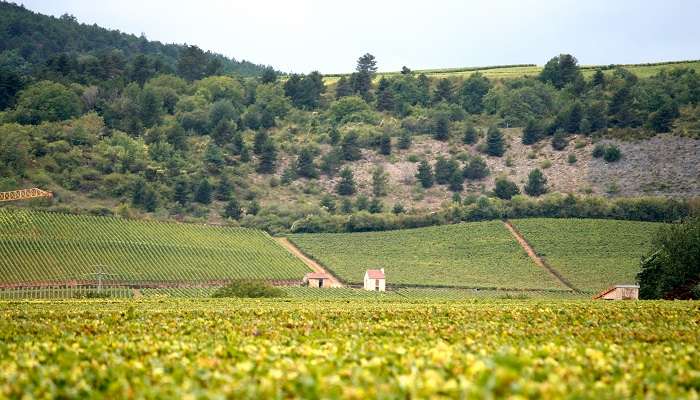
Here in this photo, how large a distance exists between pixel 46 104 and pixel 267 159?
137ft

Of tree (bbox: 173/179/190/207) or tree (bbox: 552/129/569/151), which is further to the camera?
tree (bbox: 552/129/569/151)

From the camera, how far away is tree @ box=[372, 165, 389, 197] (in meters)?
165

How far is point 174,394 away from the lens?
17047 millimetres

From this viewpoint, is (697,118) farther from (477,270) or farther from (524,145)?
(477,270)

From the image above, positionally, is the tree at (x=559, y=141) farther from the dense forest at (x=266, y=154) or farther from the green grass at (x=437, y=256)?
the green grass at (x=437, y=256)

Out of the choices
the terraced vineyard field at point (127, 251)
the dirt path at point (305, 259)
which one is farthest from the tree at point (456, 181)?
the terraced vineyard field at point (127, 251)

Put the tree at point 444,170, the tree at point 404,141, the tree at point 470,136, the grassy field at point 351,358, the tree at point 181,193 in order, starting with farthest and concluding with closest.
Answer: the tree at point 470,136, the tree at point 404,141, the tree at point 444,170, the tree at point 181,193, the grassy field at point 351,358

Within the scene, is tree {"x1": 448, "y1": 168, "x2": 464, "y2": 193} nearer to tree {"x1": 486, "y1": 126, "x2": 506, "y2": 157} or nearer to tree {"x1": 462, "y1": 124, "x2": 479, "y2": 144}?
tree {"x1": 486, "y1": 126, "x2": 506, "y2": 157}

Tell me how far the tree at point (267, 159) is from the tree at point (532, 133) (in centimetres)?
4071

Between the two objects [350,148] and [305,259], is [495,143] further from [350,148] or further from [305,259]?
A: [305,259]

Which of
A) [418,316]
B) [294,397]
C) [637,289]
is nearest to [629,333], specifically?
[418,316]

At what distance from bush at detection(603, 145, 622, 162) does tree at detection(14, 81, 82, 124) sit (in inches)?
3503

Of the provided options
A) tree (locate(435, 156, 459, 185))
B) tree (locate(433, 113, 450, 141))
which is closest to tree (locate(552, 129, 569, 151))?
tree (locate(435, 156, 459, 185))

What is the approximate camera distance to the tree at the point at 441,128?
19038cm
